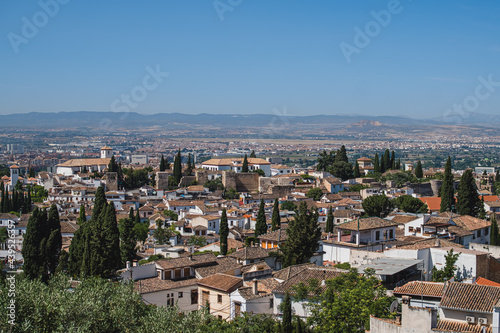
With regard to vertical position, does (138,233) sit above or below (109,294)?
below

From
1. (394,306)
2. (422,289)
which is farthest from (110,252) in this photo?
(422,289)

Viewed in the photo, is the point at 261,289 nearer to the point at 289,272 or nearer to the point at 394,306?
the point at 289,272

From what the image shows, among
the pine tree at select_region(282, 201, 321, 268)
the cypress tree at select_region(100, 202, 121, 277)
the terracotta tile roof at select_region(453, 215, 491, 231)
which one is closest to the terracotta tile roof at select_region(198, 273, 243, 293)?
the pine tree at select_region(282, 201, 321, 268)

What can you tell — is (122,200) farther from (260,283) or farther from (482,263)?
(482,263)

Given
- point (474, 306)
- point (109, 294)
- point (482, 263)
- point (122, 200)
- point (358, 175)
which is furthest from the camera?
point (358, 175)

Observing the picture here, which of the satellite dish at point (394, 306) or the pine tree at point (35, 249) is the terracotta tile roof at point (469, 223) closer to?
the satellite dish at point (394, 306)

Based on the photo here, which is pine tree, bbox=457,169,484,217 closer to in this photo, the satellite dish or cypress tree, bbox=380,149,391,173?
the satellite dish

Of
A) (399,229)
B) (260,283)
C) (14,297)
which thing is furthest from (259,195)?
(14,297)
